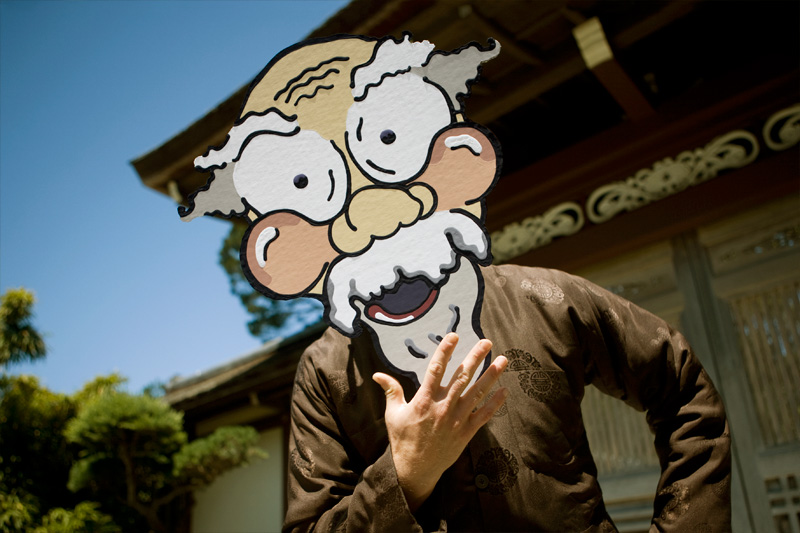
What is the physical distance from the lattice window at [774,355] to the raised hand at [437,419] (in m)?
2.08

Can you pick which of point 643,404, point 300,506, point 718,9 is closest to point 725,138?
point 718,9

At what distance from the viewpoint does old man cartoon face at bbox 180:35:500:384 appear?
1.10 m

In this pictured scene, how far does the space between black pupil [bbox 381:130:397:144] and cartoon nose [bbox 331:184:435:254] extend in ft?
0.31

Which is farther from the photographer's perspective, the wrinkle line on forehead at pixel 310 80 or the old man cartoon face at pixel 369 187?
the wrinkle line on forehead at pixel 310 80

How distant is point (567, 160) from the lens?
135 inches

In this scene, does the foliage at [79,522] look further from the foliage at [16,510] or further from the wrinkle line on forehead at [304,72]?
the wrinkle line on forehead at [304,72]

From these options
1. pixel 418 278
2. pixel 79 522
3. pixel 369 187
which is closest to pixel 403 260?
pixel 418 278

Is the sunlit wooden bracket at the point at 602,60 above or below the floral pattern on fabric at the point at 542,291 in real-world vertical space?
above

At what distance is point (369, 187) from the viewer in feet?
3.86

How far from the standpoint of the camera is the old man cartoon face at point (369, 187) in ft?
3.60

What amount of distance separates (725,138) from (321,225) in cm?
249

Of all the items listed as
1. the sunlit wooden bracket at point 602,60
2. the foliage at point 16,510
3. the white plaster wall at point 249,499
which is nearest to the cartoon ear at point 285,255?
the sunlit wooden bracket at point 602,60

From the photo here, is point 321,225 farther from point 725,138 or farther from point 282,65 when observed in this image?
point 725,138

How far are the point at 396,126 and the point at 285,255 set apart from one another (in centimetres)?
32
